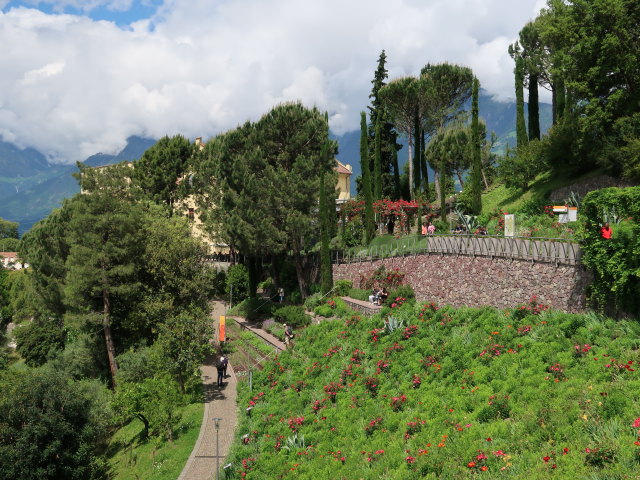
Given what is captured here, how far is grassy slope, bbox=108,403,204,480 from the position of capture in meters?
16.0

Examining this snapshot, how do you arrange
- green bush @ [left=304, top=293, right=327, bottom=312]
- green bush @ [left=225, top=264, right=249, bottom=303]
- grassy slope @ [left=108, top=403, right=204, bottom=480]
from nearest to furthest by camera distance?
1. grassy slope @ [left=108, top=403, right=204, bottom=480]
2. green bush @ [left=304, top=293, right=327, bottom=312]
3. green bush @ [left=225, top=264, right=249, bottom=303]

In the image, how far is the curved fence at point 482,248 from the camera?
15.1m

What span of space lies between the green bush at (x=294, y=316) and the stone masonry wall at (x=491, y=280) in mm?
5700

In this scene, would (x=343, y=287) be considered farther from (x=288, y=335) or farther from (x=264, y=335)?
(x=288, y=335)

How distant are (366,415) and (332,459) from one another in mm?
1892

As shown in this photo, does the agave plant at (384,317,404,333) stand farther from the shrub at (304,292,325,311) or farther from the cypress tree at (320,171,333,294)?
the cypress tree at (320,171,333,294)

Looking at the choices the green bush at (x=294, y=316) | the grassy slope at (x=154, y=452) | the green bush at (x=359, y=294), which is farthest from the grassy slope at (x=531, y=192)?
the grassy slope at (x=154, y=452)

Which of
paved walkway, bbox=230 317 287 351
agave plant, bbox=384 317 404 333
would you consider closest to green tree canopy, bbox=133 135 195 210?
paved walkway, bbox=230 317 287 351

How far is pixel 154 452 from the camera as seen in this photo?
17547mm

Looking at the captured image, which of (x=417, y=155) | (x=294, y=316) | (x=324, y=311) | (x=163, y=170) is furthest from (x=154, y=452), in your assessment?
(x=417, y=155)

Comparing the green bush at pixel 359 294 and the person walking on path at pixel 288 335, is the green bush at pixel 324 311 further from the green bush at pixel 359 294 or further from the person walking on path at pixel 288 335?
the person walking on path at pixel 288 335

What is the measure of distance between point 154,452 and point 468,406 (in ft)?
42.4

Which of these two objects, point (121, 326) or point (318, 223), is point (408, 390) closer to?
point (318, 223)

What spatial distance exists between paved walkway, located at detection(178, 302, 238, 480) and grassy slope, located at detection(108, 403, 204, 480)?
325mm
